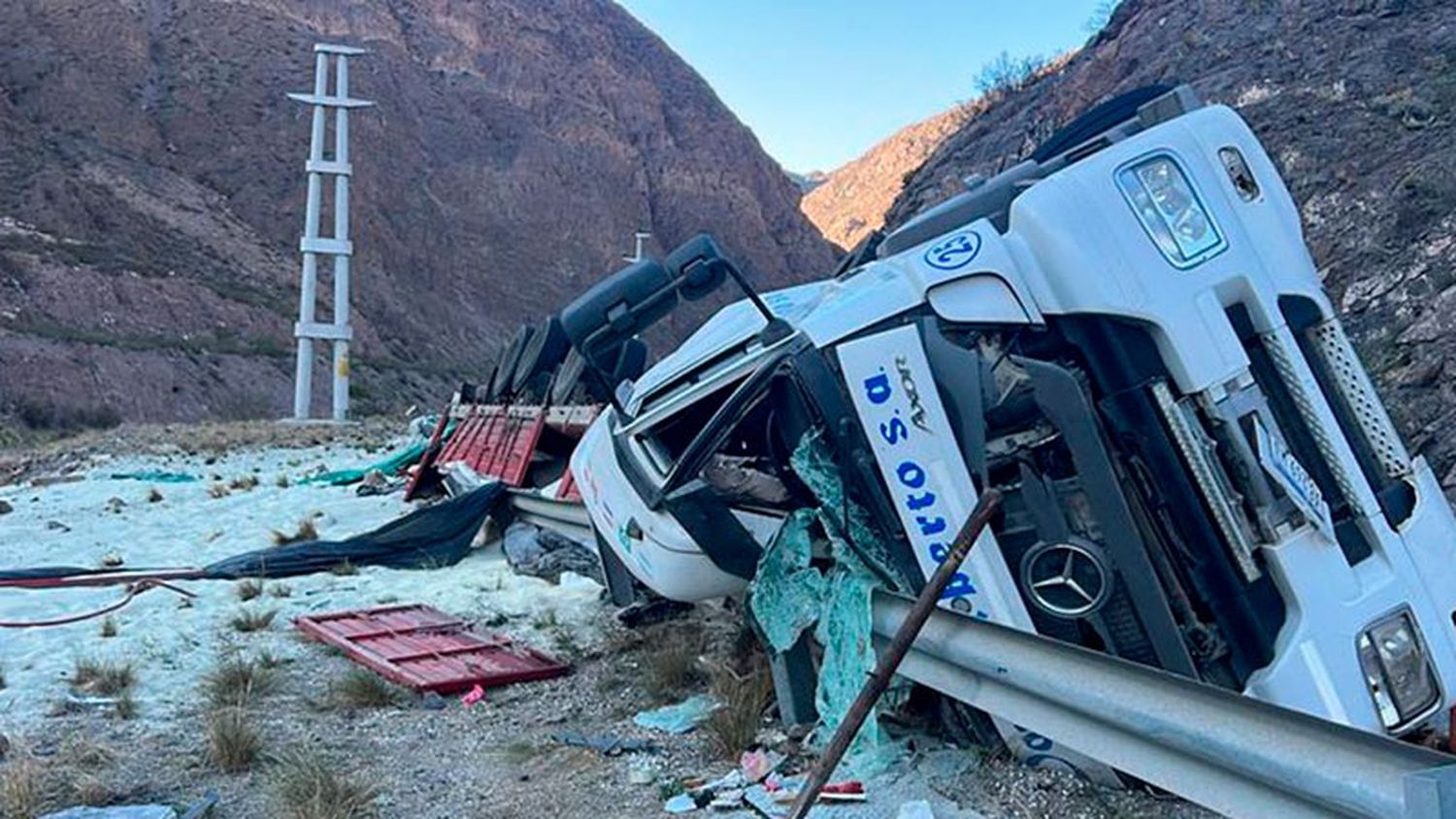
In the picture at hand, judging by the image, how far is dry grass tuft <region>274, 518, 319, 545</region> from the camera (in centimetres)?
967

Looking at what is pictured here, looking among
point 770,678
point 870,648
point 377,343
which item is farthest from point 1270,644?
point 377,343

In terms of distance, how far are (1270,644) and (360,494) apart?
10.8 m

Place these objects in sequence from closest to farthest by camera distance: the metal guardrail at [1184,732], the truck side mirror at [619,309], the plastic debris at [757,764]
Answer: the metal guardrail at [1184,732] → the plastic debris at [757,764] → the truck side mirror at [619,309]

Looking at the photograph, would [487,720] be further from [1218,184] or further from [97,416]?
[97,416]

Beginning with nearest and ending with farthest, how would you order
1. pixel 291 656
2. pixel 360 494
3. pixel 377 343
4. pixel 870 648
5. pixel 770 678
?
1. pixel 870 648
2. pixel 770 678
3. pixel 291 656
4. pixel 360 494
5. pixel 377 343

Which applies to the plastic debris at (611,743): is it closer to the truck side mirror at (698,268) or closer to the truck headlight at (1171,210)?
the truck side mirror at (698,268)

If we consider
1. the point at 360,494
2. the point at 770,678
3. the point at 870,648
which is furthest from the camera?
the point at 360,494

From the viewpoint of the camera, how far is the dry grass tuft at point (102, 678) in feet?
17.8

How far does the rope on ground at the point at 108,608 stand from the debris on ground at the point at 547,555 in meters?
2.11

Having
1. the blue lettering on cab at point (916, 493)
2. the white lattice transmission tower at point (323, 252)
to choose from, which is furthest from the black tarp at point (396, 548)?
the white lattice transmission tower at point (323, 252)

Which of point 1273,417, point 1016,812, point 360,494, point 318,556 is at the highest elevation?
point 360,494

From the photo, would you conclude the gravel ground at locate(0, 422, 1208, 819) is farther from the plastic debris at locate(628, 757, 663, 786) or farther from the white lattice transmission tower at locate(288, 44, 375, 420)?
the white lattice transmission tower at locate(288, 44, 375, 420)

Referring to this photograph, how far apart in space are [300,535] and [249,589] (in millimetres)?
2302

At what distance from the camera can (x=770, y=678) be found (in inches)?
179
